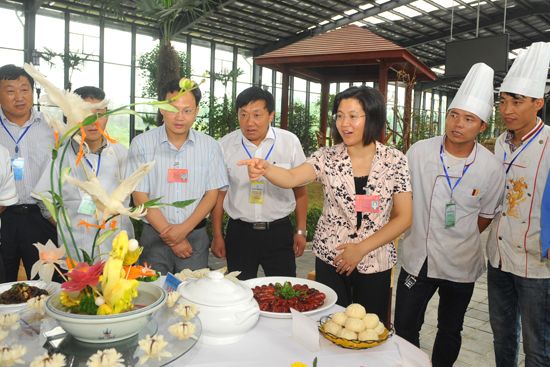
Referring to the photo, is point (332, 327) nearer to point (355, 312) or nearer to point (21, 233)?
point (355, 312)

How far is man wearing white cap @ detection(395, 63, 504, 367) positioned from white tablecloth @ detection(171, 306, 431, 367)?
0.87m

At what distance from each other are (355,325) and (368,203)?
673 mm

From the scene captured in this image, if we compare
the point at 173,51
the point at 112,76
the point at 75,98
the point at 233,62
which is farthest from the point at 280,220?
the point at 233,62

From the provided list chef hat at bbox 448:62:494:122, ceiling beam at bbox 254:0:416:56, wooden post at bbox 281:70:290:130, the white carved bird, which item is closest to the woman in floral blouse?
chef hat at bbox 448:62:494:122

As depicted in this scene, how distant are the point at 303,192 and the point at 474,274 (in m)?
0.95

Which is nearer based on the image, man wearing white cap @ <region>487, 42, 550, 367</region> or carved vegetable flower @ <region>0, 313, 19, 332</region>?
carved vegetable flower @ <region>0, 313, 19, 332</region>

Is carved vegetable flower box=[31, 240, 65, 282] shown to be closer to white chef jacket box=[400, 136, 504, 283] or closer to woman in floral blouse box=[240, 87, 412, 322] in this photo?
woman in floral blouse box=[240, 87, 412, 322]

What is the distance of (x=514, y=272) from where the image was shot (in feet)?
5.78

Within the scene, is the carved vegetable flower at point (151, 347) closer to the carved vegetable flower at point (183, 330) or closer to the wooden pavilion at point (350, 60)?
the carved vegetable flower at point (183, 330)

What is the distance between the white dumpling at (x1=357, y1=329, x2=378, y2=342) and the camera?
3.49 ft

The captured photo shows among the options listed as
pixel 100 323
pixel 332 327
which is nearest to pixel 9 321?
pixel 100 323

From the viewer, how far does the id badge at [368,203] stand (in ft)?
5.52

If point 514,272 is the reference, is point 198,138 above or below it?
above

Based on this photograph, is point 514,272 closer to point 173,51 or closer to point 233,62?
point 173,51
